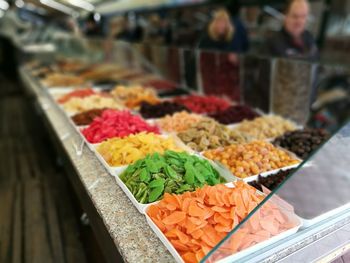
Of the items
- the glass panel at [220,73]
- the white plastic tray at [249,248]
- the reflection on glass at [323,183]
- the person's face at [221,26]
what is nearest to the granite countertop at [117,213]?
the white plastic tray at [249,248]

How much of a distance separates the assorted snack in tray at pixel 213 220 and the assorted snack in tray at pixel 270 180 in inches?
4.5

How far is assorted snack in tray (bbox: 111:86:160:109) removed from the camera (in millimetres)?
2268

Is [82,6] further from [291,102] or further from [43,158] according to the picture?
[291,102]

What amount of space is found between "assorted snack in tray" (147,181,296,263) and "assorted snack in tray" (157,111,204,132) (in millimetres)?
750

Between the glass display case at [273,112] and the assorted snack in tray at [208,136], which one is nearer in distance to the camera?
the glass display case at [273,112]

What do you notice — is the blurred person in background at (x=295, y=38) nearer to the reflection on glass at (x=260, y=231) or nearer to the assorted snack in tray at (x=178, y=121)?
the assorted snack in tray at (x=178, y=121)

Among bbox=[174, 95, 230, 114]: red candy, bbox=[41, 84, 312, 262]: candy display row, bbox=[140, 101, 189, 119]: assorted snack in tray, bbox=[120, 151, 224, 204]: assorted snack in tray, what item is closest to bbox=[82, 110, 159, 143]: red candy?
bbox=[41, 84, 312, 262]: candy display row

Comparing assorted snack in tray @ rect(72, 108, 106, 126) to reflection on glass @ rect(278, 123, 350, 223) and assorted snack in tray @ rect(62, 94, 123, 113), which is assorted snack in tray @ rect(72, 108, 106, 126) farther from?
reflection on glass @ rect(278, 123, 350, 223)

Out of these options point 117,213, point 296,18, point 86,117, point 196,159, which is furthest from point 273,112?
point 117,213

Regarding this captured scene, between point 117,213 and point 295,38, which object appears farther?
point 295,38

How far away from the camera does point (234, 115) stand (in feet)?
6.34

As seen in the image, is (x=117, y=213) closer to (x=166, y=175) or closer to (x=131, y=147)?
(x=166, y=175)

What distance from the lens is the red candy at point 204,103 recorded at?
2107mm

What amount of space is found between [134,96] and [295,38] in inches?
47.2
